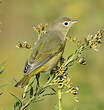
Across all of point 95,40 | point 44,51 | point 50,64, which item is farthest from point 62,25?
point 95,40

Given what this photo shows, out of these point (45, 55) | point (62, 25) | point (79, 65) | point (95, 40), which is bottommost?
point (95, 40)

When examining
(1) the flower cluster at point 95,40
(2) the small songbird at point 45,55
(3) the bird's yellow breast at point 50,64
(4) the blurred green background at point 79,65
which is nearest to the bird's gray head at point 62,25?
(2) the small songbird at point 45,55

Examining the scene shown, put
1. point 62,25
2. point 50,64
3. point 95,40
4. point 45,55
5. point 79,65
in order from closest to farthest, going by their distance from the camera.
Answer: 1. point 95,40
2. point 50,64
3. point 45,55
4. point 62,25
5. point 79,65

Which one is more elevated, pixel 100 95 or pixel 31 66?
pixel 100 95

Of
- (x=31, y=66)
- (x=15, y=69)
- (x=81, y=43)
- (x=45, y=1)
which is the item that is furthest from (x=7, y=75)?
(x=81, y=43)

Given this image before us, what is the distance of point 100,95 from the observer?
481 centimetres

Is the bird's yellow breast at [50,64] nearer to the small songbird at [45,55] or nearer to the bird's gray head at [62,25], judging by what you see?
the small songbird at [45,55]

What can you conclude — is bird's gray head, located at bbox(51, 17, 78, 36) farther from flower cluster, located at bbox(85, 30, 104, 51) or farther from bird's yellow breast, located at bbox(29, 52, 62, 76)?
flower cluster, located at bbox(85, 30, 104, 51)

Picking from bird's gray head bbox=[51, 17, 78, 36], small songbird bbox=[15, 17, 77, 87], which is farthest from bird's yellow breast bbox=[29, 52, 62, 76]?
bird's gray head bbox=[51, 17, 78, 36]

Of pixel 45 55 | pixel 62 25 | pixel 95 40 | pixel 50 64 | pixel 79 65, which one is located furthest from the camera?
pixel 79 65

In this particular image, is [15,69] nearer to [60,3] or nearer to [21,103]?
[60,3]

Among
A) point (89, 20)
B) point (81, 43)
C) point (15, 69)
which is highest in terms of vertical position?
point (89, 20)

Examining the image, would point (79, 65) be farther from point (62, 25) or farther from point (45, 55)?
point (45, 55)

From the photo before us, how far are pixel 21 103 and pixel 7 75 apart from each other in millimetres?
3497
